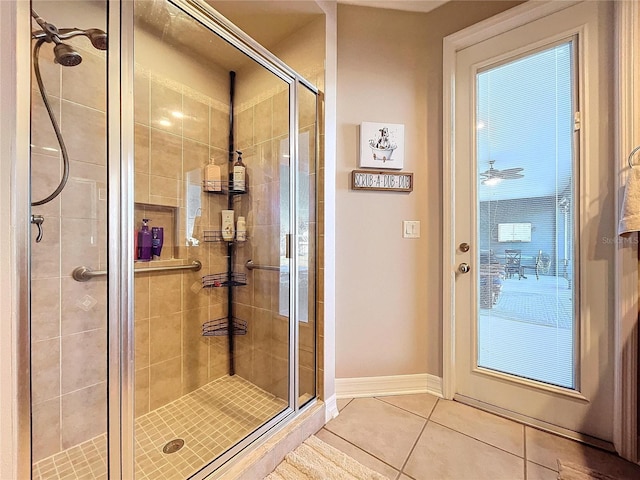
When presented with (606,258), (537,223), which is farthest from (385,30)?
(606,258)

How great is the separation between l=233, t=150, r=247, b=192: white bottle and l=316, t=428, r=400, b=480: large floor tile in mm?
1555

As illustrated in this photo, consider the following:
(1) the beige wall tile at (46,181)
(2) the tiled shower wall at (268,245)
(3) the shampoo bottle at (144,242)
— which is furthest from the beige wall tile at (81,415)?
(2) the tiled shower wall at (268,245)

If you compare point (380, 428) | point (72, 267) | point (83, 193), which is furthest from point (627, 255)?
point (72, 267)

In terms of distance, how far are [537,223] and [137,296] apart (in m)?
2.24

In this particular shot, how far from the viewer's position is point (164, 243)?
1.62 meters

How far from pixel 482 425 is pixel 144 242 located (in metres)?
2.11

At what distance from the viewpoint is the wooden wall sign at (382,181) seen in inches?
68.0

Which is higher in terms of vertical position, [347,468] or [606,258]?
[606,258]

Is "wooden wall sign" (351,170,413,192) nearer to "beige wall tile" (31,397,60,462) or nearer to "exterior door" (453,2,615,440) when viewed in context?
"exterior door" (453,2,615,440)

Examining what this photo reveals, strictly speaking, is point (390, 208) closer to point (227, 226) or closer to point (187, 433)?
point (227, 226)

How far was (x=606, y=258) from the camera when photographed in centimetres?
134

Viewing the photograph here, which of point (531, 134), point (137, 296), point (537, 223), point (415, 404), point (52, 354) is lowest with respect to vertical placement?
point (415, 404)

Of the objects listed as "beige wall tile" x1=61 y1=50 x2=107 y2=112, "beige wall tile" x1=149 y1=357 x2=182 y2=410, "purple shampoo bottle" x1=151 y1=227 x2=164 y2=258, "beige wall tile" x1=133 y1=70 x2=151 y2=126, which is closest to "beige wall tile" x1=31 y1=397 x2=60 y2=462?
"beige wall tile" x1=149 y1=357 x2=182 y2=410

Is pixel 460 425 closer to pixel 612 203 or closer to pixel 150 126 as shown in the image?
pixel 612 203
